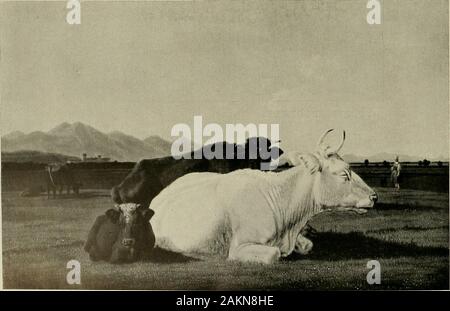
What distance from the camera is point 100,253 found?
25.6 feet

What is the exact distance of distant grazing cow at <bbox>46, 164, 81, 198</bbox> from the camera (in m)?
8.19

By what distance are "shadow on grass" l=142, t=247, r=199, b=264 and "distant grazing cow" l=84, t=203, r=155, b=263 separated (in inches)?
2.4

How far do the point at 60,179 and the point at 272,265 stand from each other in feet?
8.36

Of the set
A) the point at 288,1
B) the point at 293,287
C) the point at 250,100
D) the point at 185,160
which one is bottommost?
the point at 293,287

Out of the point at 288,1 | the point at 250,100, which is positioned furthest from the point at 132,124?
the point at 288,1

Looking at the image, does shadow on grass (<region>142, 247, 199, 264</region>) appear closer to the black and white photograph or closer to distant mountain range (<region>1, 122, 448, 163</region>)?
the black and white photograph

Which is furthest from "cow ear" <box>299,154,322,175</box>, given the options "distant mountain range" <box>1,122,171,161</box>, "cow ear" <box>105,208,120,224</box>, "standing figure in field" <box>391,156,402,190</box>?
"cow ear" <box>105,208,120,224</box>

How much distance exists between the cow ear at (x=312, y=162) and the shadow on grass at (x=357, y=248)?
72cm

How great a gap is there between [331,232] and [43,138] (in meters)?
3.30

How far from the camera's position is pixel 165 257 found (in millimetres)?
7789

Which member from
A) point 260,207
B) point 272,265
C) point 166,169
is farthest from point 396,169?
point 166,169

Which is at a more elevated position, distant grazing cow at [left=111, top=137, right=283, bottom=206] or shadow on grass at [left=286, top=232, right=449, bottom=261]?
distant grazing cow at [left=111, top=137, right=283, bottom=206]

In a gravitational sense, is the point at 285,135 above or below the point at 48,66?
below

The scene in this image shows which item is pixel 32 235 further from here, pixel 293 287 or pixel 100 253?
pixel 293 287
